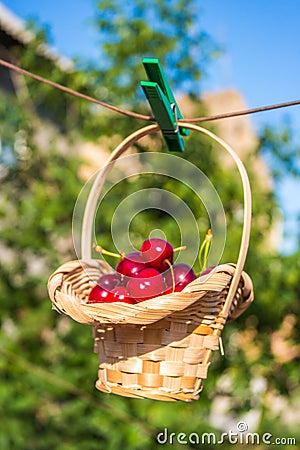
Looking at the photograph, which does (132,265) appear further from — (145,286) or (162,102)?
(162,102)

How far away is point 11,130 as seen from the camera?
2777 millimetres

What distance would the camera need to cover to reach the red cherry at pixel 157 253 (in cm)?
90

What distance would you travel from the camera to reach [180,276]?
2.90ft

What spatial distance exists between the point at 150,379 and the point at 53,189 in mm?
2004

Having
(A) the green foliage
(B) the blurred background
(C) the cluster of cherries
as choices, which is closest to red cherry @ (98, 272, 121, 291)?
(C) the cluster of cherries

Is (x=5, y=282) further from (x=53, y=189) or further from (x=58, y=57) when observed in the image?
(x=58, y=57)

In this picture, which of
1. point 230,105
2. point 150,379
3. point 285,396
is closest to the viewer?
point 150,379

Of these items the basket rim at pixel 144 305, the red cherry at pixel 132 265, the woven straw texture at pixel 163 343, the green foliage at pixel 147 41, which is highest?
the green foliage at pixel 147 41

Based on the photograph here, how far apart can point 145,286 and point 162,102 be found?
0.27m

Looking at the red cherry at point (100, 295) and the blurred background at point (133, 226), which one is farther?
the blurred background at point (133, 226)

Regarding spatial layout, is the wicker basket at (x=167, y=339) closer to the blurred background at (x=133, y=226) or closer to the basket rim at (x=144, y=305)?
the basket rim at (x=144, y=305)

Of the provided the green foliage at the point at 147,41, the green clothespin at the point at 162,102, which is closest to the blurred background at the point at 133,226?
the green foliage at the point at 147,41

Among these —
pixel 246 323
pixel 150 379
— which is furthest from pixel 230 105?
pixel 150 379

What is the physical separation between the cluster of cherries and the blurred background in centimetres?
130
